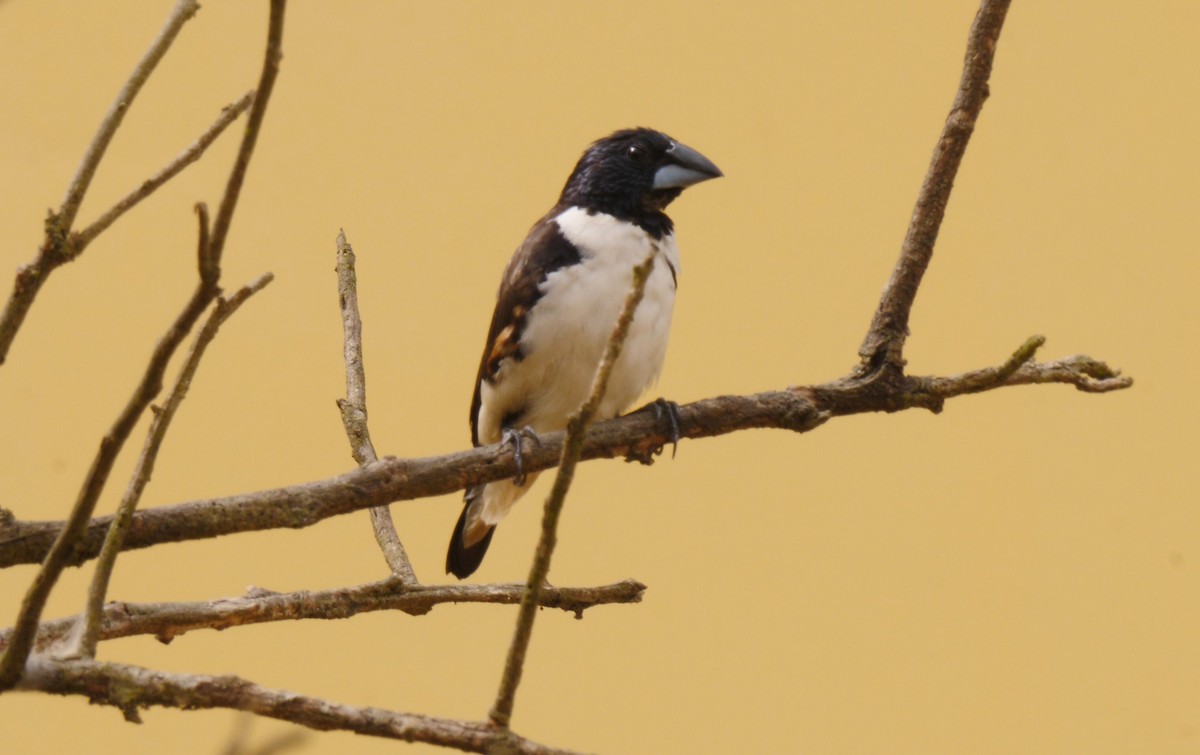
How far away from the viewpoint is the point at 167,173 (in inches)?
49.7

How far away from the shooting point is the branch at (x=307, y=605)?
1.75 meters

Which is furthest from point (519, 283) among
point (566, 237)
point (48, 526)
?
point (48, 526)

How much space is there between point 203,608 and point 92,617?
2.03ft

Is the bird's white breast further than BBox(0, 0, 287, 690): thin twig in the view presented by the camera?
Yes

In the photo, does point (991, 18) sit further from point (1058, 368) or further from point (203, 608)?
point (203, 608)

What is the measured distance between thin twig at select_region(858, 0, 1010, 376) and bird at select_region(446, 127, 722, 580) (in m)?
0.50

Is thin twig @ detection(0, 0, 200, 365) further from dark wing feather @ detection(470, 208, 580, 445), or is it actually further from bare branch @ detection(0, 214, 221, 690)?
dark wing feather @ detection(470, 208, 580, 445)

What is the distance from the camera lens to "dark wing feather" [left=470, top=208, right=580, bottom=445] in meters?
2.41

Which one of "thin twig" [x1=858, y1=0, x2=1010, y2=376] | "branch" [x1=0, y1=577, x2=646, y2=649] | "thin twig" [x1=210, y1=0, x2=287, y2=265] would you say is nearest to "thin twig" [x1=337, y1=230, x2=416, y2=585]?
"branch" [x1=0, y1=577, x2=646, y2=649]

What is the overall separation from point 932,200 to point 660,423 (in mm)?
591

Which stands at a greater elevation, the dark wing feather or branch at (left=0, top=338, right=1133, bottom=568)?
the dark wing feather

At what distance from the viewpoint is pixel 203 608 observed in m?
1.86

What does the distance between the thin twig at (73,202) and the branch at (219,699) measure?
348 mm

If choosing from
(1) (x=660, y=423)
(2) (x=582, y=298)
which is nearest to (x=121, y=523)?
(1) (x=660, y=423)
